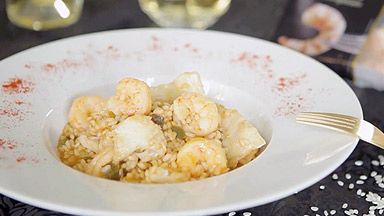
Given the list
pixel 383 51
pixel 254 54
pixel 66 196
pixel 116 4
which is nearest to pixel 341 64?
pixel 383 51

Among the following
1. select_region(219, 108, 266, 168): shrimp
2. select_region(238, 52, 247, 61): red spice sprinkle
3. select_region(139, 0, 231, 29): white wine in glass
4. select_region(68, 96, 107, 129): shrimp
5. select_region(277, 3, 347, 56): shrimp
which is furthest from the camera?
select_region(139, 0, 231, 29): white wine in glass

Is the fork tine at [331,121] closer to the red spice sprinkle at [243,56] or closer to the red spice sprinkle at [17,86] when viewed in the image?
the red spice sprinkle at [243,56]

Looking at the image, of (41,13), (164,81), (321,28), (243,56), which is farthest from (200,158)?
(41,13)

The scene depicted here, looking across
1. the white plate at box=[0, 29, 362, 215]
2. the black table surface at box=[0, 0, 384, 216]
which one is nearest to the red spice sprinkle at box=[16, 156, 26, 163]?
the white plate at box=[0, 29, 362, 215]

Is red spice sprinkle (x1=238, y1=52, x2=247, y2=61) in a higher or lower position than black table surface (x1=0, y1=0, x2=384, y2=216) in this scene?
higher

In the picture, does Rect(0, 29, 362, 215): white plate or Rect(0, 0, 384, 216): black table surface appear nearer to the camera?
Rect(0, 29, 362, 215): white plate

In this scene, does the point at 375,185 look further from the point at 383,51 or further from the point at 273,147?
the point at 383,51

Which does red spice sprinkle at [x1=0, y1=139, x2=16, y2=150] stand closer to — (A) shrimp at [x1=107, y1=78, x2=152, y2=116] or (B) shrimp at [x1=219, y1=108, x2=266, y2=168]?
(A) shrimp at [x1=107, y1=78, x2=152, y2=116]
